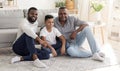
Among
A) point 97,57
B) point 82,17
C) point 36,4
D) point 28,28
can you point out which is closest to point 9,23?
point 28,28

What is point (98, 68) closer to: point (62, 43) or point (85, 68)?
point (85, 68)

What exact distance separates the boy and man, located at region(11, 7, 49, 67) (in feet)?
0.48

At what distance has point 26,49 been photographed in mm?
3418

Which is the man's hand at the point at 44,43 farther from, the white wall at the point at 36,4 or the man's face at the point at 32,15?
the white wall at the point at 36,4

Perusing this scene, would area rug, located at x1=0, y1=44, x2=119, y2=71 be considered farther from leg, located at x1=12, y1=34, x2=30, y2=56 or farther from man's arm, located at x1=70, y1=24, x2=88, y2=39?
man's arm, located at x1=70, y1=24, x2=88, y2=39

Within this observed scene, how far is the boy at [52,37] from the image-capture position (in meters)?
3.40

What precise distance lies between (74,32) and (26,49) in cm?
83

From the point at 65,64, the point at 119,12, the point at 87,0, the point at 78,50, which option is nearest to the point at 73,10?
the point at 87,0

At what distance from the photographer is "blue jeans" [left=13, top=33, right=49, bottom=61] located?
319cm

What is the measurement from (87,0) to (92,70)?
311 cm

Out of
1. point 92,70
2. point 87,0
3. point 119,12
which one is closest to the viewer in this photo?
point 92,70

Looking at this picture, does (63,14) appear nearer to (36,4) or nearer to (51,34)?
(51,34)

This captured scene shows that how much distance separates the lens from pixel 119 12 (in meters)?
4.96

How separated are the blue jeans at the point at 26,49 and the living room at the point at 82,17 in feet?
0.42
